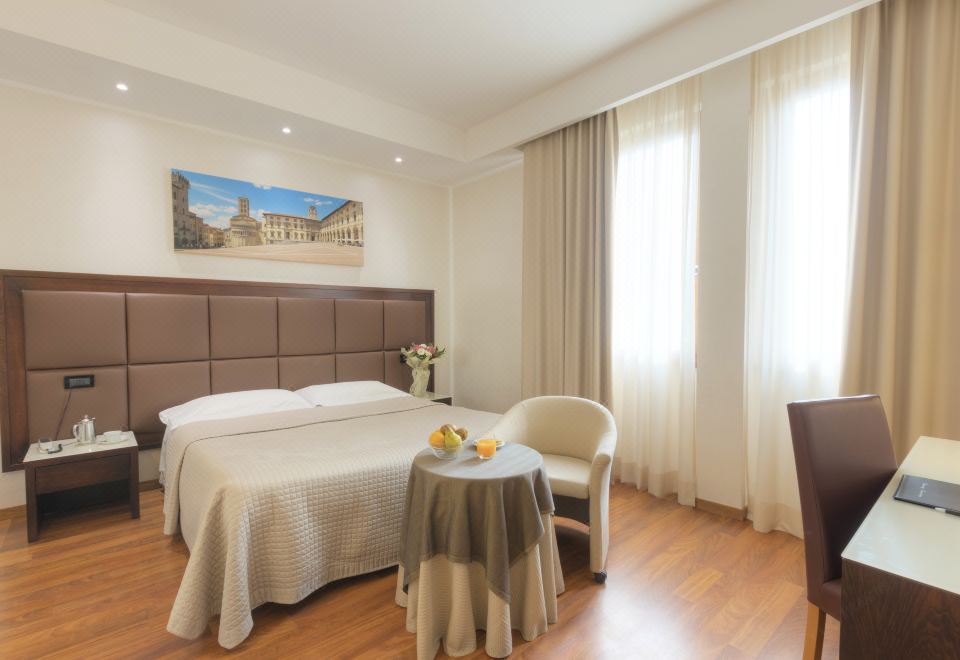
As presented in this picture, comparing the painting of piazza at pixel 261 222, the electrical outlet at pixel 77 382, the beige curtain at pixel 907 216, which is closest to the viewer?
the beige curtain at pixel 907 216

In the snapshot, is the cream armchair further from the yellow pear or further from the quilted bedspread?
the yellow pear

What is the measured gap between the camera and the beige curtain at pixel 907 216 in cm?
202

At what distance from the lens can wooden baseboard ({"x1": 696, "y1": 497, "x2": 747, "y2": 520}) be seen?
2742 millimetres

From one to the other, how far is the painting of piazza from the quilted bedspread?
154 centimetres

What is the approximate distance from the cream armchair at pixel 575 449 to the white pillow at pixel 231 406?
1.68m

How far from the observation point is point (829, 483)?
1292mm

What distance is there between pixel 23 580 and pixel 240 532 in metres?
1.33

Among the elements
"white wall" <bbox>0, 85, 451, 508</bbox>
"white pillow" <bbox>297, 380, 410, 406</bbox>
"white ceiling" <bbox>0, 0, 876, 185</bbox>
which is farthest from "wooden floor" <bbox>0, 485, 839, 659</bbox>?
"white ceiling" <bbox>0, 0, 876, 185</bbox>

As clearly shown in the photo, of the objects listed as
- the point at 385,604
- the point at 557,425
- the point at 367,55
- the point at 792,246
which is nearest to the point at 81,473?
the point at 385,604

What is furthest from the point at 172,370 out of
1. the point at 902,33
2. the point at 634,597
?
the point at 902,33

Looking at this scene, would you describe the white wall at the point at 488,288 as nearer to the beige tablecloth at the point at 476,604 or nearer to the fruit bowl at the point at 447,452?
the fruit bowl at the point at 447,452

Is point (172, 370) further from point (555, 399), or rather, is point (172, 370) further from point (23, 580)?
point (555, 399)

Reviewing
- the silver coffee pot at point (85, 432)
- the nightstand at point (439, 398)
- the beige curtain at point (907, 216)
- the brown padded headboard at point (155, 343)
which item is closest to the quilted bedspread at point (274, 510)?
the silver coffee pot at point (85, 432)

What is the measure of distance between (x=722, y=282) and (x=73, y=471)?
3962 mm
